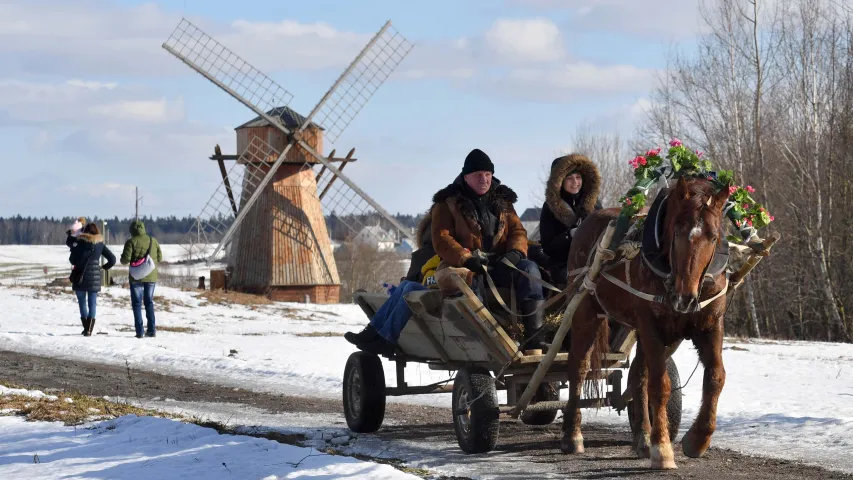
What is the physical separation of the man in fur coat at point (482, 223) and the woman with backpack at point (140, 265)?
1068 cm

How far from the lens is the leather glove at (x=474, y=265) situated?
8211 millimetres

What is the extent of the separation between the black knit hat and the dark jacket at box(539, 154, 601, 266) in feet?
2.46

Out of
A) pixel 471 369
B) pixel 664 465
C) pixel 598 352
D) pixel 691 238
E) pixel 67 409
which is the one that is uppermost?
pixel 691 238

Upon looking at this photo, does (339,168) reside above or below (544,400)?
above

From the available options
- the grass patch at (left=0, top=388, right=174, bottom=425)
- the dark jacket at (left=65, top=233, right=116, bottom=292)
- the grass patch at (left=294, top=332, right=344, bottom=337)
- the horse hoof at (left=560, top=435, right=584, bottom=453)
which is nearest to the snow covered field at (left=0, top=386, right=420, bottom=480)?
the grass patch at (left=0, top=388, right=174, bottom=425)

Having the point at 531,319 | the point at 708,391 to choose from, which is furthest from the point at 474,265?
the point at 708,391

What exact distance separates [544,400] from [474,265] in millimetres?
1879

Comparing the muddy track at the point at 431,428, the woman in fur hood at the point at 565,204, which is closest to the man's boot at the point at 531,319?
the muddy track at the point at 431,428

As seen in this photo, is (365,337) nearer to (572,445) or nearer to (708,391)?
(572,445)

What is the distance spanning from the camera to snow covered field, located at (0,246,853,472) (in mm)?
9227

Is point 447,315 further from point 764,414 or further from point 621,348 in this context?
point 764,414

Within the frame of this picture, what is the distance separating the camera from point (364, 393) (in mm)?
9172

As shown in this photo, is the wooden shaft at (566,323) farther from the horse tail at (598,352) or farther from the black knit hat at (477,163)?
the black knit hat at (477,163)

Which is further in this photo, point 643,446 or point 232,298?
point 232,298
